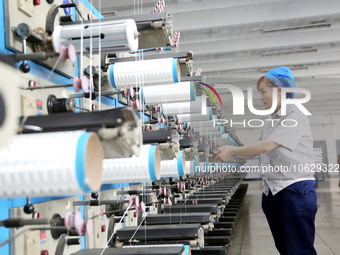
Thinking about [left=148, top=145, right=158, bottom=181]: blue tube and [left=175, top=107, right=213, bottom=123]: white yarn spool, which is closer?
[left=148, top=145, right=158, bottom=181]: blue tube

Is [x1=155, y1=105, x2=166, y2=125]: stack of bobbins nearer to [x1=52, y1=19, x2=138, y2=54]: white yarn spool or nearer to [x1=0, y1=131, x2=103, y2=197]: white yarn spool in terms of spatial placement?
[x1=52, y1=19, x2=138, y2=54]: white yarn spool

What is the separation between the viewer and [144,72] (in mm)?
2133

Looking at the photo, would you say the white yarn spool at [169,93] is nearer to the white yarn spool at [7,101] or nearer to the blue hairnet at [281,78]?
the blue hairnet at [281,78]

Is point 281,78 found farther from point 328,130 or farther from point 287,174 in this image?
point 328,130

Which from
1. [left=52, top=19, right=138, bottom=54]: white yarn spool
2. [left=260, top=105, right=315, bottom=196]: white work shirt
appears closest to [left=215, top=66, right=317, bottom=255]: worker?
[left=260, top=105, right=315, bottom=196]: white work shirt

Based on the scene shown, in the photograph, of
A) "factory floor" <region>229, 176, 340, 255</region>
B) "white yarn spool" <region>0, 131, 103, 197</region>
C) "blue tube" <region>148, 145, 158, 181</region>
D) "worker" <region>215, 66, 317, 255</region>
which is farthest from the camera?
"factory floor" <region>229, 176, 340, 255</region>

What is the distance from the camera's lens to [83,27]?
1.59m

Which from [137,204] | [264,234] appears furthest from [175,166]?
[264,234]

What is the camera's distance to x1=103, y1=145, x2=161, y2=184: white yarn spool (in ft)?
5.02

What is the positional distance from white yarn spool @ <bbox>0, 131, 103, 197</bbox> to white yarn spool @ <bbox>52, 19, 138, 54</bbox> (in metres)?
0.73

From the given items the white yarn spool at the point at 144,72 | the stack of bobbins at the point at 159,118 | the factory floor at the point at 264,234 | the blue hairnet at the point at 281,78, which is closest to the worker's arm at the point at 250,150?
the blue hairnet at the point at 281,78

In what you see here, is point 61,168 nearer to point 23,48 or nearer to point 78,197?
point 23,48

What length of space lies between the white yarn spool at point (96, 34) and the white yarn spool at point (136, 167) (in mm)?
448

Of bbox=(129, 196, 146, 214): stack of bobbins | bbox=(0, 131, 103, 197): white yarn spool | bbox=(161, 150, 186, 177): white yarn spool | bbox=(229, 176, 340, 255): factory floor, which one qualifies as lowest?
bbox=(229, 176, 340, 255): factory floor
